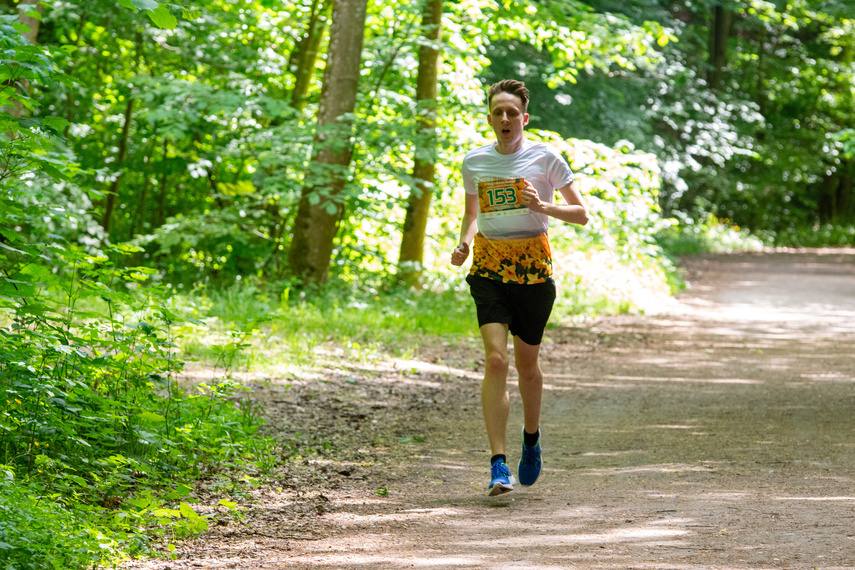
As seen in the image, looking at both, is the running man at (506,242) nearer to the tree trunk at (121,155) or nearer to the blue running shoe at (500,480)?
the blue running shoe at (500,480)

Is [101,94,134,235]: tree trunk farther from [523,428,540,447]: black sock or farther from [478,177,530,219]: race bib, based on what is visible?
[523,428,540,447]: black sock

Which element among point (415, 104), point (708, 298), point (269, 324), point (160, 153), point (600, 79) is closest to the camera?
point (269, 324)

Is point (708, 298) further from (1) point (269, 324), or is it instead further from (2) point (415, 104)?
(1) point (269, 324)

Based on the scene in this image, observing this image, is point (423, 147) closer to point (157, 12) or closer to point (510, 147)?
point (510, 147)

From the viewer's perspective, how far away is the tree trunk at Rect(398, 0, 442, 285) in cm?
1110

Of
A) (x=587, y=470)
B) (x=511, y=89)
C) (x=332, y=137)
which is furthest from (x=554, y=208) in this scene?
(x=332, y=137)

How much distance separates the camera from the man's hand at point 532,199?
4641mm

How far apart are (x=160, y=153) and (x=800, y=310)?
11.6 meters

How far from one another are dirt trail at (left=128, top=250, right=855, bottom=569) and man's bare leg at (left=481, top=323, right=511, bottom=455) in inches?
14.3

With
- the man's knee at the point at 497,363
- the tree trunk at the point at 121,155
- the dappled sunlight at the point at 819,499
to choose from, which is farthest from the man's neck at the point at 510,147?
the tree trunk at the point at 121,155

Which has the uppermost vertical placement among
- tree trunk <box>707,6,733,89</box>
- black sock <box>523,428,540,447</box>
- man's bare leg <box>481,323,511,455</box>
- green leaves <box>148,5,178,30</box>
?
tree trunk <box>707,6,733,89</box>

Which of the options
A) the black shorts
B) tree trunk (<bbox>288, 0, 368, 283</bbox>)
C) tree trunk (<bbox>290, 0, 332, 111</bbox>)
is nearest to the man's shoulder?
the black shorts

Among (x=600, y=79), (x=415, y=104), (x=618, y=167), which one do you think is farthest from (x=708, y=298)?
(x=415, y=104)

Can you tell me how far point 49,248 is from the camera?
5043 mm
